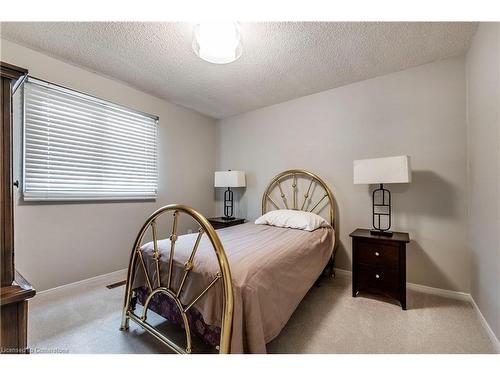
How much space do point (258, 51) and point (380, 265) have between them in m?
2.29

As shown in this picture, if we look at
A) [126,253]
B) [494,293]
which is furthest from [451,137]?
[126,253]

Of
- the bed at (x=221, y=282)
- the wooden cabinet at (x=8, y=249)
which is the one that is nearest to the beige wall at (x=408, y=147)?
the bed at (x=221, y=282)

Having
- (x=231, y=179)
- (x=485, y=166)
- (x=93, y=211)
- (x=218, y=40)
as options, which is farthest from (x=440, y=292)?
(x=93, y=211)

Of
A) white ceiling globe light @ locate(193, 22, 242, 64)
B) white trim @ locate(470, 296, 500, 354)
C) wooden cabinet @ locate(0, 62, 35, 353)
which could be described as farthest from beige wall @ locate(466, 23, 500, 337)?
wooden cabinet @ locate(0, 62, 35, 353)

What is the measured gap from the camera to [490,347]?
4.73 ft

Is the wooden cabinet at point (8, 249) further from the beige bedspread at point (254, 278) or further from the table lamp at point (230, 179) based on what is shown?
the table lamp at point (230, 179)

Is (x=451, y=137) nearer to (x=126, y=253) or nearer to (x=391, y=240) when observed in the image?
(x=391, y=240)

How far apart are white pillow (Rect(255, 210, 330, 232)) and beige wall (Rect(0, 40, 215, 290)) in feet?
4.90

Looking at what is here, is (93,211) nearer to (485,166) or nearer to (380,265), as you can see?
(380,265)

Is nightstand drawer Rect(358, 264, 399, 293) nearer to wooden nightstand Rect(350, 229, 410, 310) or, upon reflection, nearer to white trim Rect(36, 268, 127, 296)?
wooden nightstand Rect(350, 229, 410, 310)

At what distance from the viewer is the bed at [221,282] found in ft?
3.67

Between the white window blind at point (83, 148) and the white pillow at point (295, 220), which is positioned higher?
the white window blind at point (83, 148)

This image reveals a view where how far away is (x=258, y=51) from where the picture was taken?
6.68 ft

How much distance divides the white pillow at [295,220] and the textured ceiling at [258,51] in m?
1.61
